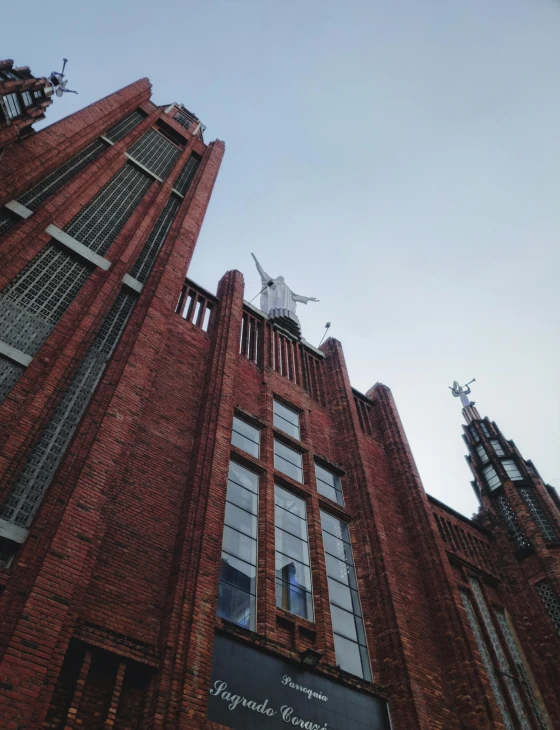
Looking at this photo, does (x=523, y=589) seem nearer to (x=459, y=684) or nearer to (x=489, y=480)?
(x=489, y=480)

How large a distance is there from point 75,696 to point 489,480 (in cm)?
1961

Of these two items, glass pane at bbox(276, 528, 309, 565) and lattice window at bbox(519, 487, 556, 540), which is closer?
glass pane at bbox(276, 528, 309, 565)

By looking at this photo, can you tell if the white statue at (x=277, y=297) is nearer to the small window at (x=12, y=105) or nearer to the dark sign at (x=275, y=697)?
the small window at (x=12, y=105)

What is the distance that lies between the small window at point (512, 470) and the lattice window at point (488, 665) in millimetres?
7356

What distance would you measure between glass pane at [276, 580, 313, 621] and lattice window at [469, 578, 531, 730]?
6605 millimetres

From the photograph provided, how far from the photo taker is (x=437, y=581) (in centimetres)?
1464

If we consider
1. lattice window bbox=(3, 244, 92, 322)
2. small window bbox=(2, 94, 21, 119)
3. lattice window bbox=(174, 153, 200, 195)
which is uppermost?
lattice window bbox=(174, 153, 200, 195)

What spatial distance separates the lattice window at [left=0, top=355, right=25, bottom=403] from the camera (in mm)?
10820

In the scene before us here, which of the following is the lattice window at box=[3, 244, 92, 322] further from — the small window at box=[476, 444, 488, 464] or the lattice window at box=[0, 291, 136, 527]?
the small window at box=[476, 444, 488, 464]

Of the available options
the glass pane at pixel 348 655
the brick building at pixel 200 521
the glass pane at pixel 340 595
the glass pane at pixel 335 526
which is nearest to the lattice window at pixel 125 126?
the brick building at pixel 200 521

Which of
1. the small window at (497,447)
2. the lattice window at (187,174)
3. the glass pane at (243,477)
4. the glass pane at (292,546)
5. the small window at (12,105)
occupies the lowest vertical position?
the glass pane at (292,546)

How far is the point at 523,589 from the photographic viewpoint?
720 inches

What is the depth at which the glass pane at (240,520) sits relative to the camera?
12242 millimetres

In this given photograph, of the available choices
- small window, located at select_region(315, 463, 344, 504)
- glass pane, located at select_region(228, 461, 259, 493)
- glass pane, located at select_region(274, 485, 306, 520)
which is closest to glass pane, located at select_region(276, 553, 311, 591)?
glass pane, located at select_region(274, 485, 306, 520)
